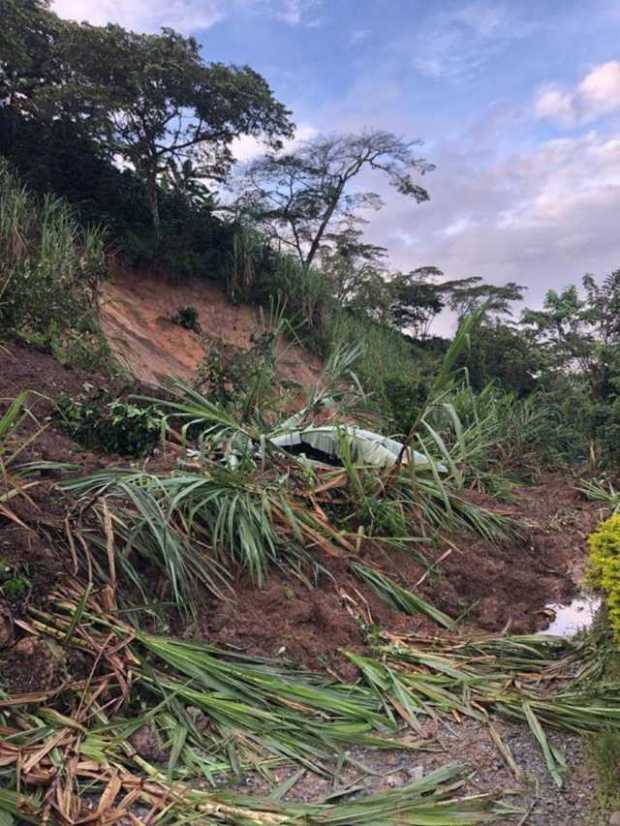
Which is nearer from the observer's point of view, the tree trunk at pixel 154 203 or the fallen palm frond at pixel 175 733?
the fallen palm frond at pixel 175 733

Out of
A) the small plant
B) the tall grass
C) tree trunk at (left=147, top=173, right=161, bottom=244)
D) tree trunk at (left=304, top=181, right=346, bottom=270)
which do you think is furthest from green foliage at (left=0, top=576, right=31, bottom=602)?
tree trunk at (left=304, top=181, right=346, bottom=270)

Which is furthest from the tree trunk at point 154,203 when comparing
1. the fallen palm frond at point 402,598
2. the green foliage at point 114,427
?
the fallen palm frond at point 402,598

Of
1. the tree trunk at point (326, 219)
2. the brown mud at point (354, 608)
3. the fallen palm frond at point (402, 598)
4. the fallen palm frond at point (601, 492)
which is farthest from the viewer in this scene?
the tree trunk at point (326, 219)

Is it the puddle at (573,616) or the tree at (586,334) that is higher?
the tree at (586,334)

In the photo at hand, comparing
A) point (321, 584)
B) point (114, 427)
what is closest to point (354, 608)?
point (321, 584)

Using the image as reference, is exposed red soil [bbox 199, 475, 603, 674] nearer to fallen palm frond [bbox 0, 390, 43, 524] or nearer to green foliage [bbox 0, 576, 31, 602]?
green foliage [bbox 0, 576, 31, 602]

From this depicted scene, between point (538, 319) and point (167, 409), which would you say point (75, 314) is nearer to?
point (167, 409)

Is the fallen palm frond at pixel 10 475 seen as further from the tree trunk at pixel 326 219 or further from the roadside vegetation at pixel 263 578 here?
the tree trunk at pixel 326 219

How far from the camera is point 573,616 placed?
372cm

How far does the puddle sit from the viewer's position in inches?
135

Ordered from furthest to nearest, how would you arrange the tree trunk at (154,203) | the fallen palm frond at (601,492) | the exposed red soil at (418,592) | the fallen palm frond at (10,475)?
the tree trunk at (154,203) → the fallen palm frond at (601,492) → the exposed red soil at (418,592) → the fallen palm frond at (10,475)

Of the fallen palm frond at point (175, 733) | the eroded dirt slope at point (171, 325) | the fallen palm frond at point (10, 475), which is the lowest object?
the fallen palm frond at point (175, 733)

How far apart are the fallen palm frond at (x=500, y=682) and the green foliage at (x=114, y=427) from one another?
6.91 feet

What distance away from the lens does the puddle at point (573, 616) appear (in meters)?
3.42
